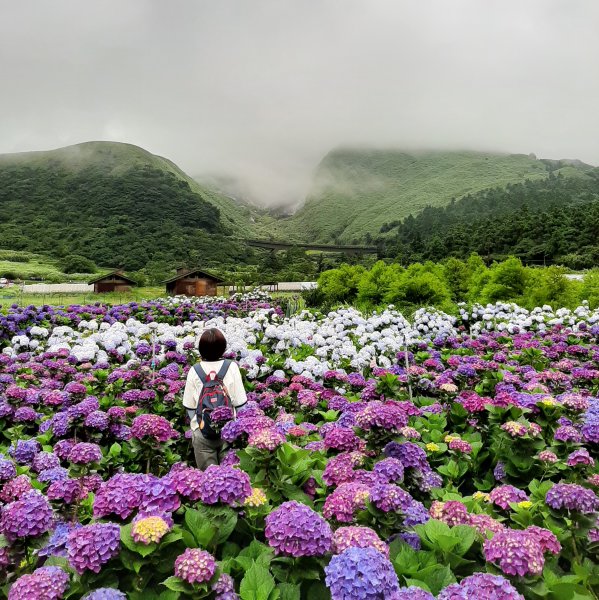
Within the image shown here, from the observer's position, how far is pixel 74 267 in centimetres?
8012

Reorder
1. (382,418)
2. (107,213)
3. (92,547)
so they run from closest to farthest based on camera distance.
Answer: (92,547) < (382,418) < (107,213)

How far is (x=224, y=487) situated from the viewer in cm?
196

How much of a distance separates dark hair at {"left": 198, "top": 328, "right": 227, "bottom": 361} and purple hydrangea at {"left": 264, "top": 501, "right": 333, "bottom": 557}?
91.8 inches

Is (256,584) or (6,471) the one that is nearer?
(256,584)

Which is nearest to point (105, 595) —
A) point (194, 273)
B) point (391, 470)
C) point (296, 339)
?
point (391, 470)

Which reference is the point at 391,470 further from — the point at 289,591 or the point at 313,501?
the point at 289,591

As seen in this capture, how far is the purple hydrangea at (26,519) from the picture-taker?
6.27 ft

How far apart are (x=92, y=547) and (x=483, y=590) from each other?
4.31ft

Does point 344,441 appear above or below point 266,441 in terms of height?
below

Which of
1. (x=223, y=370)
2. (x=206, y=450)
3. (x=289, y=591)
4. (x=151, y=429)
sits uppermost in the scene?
(x=223, y=370)

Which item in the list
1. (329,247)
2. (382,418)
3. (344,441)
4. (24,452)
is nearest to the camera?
(382,418)

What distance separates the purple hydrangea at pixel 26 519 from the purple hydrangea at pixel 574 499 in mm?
2261

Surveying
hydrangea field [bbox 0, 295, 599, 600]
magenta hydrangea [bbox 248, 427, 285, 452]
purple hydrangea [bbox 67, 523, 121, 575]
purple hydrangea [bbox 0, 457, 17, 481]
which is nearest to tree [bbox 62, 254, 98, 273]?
hydrangea field [bbox 0, 295, 599, 600]

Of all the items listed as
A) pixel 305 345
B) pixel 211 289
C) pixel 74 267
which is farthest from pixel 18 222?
pixel 305 345
